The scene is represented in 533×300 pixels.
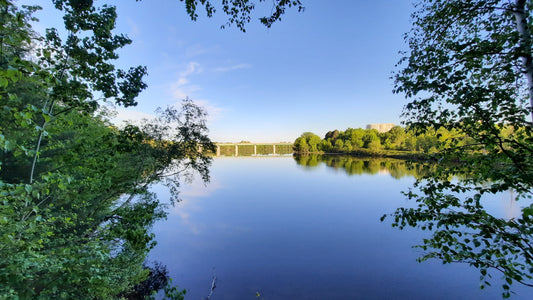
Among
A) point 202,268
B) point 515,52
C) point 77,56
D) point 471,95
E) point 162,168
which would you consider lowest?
point 202,268

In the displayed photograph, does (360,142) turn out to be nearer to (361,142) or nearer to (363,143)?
(361,142)

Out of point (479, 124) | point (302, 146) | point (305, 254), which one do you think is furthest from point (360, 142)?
point (479, 124)

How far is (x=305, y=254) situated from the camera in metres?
9.86

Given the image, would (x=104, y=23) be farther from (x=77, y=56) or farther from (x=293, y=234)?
(x=293, y=234)

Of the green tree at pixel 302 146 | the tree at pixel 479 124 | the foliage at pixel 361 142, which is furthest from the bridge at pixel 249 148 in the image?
the tree at pixel 479 124

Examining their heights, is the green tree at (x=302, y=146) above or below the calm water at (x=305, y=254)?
above

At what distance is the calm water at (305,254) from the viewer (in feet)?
24.3

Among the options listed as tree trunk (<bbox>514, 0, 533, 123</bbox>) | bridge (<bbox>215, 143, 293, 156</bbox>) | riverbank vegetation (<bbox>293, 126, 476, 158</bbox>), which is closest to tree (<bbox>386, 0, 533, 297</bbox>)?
tree trunk (<bbox>514, 0, 533, 123</bbox>)

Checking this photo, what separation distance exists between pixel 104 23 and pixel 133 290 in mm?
8503

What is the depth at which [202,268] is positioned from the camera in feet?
30.0

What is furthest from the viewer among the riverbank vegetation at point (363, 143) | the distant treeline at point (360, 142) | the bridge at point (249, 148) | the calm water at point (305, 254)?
the bridge at point (249, 148)

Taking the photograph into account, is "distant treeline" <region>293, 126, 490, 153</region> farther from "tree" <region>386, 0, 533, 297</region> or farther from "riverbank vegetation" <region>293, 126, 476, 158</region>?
"tree" <region>386, 0, 533, 297</region>

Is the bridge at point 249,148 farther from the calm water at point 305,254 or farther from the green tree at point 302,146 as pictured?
the calm water at point 305,254

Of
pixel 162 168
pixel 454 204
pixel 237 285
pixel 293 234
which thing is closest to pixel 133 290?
pixel 237 285
